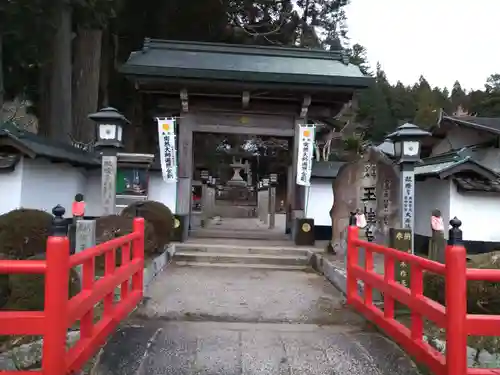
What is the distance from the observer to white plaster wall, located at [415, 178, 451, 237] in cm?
1040

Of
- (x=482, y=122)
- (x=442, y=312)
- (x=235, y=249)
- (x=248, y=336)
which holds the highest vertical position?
(x=482, y=122)

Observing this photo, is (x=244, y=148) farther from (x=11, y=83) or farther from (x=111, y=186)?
(x=111, y=186)

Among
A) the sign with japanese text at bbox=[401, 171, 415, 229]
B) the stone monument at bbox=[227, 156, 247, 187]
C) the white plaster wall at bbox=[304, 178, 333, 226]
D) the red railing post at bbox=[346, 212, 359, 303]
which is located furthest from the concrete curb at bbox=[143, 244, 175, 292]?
the stone monument at bbox=[227, 156, 247, 187]

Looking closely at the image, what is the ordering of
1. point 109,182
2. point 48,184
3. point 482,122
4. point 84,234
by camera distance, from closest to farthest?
point 84,234 → point 109,182 → point 48,184 → point 482,122

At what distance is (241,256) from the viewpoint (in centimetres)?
947

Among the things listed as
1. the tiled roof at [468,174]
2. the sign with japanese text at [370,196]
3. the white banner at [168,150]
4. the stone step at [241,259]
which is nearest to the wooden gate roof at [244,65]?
the white banner at [168,150]

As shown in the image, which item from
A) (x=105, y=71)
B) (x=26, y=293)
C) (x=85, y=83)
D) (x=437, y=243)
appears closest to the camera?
(x=26, y=293)

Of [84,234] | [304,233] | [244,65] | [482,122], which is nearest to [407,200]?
[304,233]

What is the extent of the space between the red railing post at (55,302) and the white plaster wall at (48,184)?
27.1 ft

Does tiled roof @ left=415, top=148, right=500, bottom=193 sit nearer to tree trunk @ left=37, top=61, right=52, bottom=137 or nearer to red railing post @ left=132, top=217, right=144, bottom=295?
red railing post @ left=132, top=217, right=144, bottom=295

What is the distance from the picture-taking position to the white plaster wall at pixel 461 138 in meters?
12.6

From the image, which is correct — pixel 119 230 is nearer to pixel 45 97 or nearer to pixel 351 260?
pixel 351 260

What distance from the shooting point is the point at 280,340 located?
445cm

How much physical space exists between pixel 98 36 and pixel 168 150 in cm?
753
